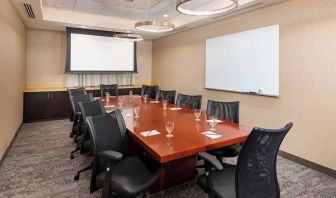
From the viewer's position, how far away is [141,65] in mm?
7727

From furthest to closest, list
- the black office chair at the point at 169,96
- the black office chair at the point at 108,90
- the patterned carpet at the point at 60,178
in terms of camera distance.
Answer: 1. the black office chair at the point at 108,90
2. the black office chair at the point at 169,96
3. the patterned carpet at the point at 60,178

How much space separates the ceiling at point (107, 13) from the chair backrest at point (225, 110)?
1863 millimetres

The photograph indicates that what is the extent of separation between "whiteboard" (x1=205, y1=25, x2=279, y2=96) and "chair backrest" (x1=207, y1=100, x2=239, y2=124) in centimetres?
120

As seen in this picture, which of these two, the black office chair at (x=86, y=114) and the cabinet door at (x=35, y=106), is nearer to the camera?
the black office chair at (x=86, y=114)

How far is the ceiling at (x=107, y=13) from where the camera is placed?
158 inches

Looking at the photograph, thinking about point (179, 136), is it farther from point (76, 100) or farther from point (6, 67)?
point (6, 67)

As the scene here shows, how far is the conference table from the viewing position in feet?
5.69

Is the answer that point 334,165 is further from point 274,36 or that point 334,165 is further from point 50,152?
point 50,152

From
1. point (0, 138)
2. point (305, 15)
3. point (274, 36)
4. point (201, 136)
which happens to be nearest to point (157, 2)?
point (274, 36)

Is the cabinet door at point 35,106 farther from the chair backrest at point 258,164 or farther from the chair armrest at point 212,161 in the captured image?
the chair backrest at point 258,164

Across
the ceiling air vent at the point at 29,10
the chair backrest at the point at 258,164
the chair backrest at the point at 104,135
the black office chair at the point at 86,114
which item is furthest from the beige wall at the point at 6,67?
the chair backrest at the point at 258,164

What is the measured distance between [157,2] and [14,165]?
12.5ft

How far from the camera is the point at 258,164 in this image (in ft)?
4.76

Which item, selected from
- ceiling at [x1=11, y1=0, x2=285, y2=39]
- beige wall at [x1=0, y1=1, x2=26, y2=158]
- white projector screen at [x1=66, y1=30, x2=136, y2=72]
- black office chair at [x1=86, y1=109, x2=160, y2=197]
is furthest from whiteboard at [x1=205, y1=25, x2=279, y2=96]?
beige wall at [x1=0, y1=1, x2=26, y2=158]
